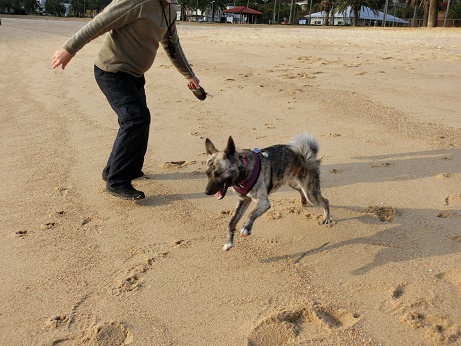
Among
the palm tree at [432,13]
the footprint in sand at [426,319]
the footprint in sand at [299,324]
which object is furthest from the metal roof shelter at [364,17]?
the footprint in sand at [299,324]

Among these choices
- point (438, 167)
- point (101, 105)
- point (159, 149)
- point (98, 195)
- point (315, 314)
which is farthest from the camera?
point (101, 105)

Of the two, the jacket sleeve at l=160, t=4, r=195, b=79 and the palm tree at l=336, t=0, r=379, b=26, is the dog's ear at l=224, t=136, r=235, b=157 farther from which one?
the palm tree at l=336, t=0, r=379, b=26

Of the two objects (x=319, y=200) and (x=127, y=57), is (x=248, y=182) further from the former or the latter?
(x=127, y=57)

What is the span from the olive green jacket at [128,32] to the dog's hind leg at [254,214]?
208 centimetres

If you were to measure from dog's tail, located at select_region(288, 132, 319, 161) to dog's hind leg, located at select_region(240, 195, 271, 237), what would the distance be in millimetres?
791

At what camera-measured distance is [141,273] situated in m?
3.87

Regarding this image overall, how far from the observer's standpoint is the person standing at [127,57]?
15.1ft

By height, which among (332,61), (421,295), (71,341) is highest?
(332,61)

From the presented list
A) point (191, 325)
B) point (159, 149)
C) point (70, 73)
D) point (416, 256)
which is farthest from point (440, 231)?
point (70, 73)

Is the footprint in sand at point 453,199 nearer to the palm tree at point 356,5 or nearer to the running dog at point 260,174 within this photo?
the running dog at point 260,174

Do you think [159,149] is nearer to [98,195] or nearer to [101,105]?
[98,195]

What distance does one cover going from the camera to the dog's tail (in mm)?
4656

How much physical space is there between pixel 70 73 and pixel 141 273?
1144cm

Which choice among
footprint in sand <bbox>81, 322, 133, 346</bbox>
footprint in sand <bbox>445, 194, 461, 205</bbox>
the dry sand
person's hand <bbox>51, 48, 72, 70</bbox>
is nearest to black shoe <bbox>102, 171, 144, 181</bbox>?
the dry sand
